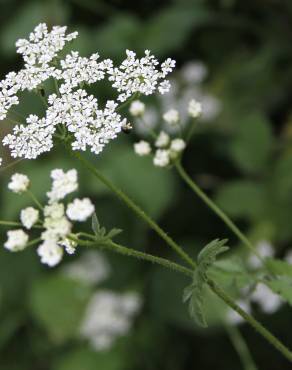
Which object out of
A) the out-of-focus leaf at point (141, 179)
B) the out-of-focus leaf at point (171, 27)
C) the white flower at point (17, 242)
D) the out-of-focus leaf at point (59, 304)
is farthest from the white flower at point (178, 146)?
the out-of-focus leaf at point (171, 27)

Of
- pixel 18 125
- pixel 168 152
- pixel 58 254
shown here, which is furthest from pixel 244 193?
pixel 58 254

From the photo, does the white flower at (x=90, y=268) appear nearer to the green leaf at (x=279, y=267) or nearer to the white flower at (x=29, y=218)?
the green leaf at (x=279, y=267)

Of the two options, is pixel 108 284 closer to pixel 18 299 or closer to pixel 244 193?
pixel 18 299

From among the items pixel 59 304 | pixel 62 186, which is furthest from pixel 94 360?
pixel 62 186

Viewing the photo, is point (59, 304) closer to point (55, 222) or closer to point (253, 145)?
point (253, 145)

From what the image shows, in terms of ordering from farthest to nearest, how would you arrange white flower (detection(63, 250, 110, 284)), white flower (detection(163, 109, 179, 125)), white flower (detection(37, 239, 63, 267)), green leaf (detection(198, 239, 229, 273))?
white flower (detection(63, 250, 110, 284))
white flower (detection(163, 109, 179, 125))
green leaf (detection(198, 239, 229, 273))
white flower (detection(37, 239, 63, 267))

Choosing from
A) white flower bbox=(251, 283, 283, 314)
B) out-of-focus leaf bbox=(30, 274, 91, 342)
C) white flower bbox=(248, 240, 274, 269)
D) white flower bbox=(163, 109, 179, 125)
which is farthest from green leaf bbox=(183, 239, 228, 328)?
out-of-focus leaf bbox=(30, 274, 91, 342)

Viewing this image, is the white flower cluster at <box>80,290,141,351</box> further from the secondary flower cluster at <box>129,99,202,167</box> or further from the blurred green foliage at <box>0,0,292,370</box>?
the secondary flower cluster at <box>129,99,202,167</box>
